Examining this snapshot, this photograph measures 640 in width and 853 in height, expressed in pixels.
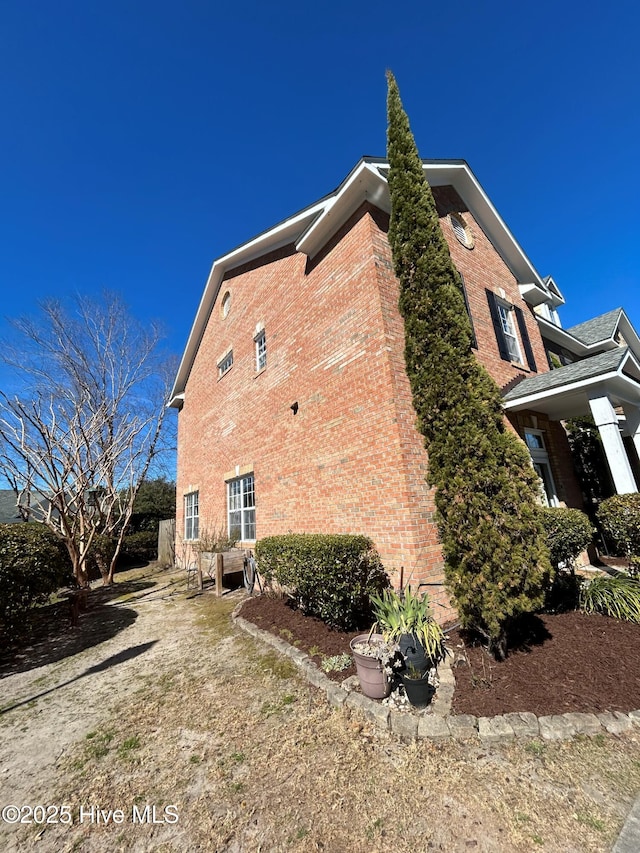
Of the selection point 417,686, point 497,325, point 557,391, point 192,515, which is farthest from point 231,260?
point 417,686

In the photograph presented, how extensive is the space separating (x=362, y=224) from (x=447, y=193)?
407 cm

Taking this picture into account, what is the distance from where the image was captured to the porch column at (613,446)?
615 cm

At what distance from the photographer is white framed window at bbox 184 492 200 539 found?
13141 mm

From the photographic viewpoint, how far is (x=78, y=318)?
44.4ft

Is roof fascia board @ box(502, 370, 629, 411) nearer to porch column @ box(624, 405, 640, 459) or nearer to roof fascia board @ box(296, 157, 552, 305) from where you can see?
porch column @ box(624, 405, 640, 459)

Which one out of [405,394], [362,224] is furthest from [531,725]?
[362,224]

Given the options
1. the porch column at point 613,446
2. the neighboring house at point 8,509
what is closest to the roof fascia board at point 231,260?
the porch column at point 613,446

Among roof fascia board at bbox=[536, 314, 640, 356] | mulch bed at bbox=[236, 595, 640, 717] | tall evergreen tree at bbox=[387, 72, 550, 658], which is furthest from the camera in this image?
roof fascia board at bbox=[536, 314, 640, 356]

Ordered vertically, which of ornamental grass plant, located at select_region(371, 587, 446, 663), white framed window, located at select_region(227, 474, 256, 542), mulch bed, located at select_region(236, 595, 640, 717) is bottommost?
mulch bed, located at select_region(236, 595, 640, 717)

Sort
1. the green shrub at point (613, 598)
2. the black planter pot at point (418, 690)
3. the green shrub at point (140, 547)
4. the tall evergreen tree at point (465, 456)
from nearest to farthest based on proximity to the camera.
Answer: the black planter pot at point (418, 690) → the tall evergreen tree at point (465, 456) → the green shrub at point (613, 598) → the green shrub at point (140, 547)

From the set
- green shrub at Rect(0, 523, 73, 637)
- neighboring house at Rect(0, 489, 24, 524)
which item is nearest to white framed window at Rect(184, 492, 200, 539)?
green shrub at Rect(0, 523, 73, 637)

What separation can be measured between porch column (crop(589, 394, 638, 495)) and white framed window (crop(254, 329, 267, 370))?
7539mm

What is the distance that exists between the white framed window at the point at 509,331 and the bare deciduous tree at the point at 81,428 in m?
11.7

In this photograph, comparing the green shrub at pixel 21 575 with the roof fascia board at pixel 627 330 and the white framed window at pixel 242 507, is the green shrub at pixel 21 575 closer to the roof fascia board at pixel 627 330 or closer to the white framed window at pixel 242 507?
the white framed window at pixel 242 507
